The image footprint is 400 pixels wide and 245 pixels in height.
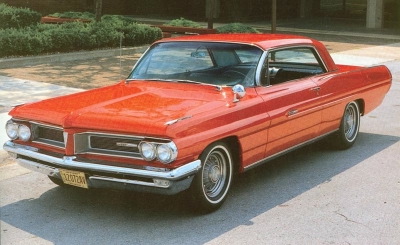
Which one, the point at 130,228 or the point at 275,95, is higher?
the point at 275,95

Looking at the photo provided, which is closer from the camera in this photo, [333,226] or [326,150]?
[333,226]

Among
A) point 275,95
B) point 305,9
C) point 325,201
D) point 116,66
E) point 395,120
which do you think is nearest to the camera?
point 325,201

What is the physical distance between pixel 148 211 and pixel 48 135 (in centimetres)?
109

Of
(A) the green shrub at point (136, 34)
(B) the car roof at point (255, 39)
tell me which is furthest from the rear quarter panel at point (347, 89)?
(A) the green shrub at point (136, 34)

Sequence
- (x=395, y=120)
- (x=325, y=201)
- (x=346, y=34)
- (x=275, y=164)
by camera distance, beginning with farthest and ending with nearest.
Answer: (x=346, y=34)
(x=395, y=120)
(x=275, y=164)
(x=325, y=201)

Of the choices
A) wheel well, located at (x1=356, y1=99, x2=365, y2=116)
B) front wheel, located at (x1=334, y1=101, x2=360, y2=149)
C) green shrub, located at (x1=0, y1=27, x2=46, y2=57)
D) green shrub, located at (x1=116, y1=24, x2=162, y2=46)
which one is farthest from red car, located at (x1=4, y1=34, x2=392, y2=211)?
green shrub, located at (x1=116, y1=24, x2=162, y2=46)

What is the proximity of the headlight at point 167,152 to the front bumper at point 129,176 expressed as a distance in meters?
0.10

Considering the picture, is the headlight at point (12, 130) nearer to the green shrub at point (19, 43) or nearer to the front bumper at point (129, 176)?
the front bumper at point (129, 176)

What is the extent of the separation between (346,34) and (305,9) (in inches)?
389

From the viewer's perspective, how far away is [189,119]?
18.1ft

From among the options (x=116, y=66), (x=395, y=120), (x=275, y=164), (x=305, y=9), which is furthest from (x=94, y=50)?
(x=305, y=9)

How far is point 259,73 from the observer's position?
6621mm

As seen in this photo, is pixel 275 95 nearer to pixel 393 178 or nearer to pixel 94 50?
pixel 393 178

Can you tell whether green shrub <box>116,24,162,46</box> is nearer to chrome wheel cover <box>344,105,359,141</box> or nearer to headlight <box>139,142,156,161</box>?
chrome wheel cover <box>344,105,359,141</box>
